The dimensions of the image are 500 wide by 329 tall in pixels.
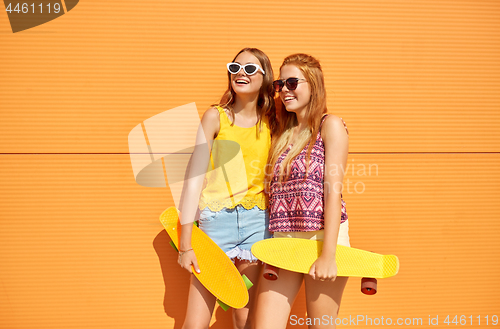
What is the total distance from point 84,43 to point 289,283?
→ 6.16ft

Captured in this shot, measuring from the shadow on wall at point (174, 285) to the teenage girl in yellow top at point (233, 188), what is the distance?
0.40m

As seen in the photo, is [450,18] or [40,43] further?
[450,18]

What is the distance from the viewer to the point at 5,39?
2055mm

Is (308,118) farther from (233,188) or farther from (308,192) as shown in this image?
(233,188)

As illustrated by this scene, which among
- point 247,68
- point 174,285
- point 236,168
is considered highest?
point 247,68

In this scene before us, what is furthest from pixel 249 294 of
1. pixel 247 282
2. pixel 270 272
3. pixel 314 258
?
pixel 314 258

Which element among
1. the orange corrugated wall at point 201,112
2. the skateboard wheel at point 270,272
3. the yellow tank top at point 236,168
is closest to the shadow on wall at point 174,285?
the orange corrugated wall at point 201,112

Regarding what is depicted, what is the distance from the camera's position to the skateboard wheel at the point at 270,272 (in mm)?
1538

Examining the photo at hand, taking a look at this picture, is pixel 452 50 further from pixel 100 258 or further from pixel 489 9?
pixel 100 258

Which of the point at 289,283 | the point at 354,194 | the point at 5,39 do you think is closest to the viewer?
the point at 289,283

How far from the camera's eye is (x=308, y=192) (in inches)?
61.1

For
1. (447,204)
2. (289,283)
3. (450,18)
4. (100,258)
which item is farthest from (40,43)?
(447,204)

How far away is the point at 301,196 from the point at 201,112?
0.93 m

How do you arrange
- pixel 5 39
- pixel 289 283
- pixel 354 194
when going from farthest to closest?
pixel 354 194
pixel 5 39
pixel 289 283
